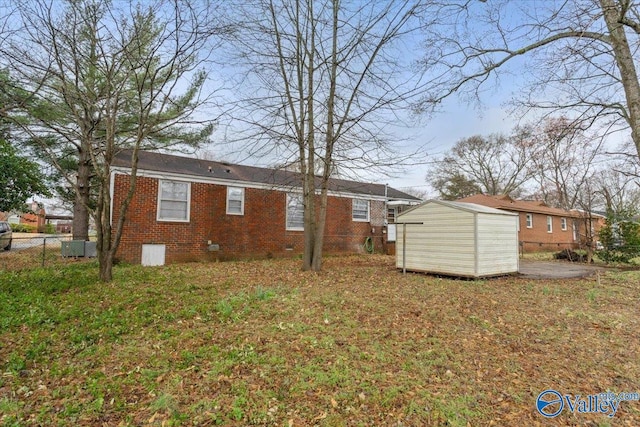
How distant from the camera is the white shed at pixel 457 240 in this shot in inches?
353

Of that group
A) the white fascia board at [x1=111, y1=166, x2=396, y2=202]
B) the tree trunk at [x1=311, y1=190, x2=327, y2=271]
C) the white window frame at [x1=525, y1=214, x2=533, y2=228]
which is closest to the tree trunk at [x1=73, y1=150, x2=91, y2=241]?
the white fascia board at [x1=111, y1=166, x2=396, y2=202]

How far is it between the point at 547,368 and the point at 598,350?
3.80 ft

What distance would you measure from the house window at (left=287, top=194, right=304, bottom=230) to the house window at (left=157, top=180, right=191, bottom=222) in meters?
4.34

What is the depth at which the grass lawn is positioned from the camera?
2816mm

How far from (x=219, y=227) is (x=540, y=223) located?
22822 mm

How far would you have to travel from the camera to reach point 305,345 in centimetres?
394

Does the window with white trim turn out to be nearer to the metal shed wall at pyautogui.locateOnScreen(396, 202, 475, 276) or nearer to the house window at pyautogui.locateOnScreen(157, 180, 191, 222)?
the metal shed wall at pyautogui.locateOnScreen(396, 202, 475, 276)

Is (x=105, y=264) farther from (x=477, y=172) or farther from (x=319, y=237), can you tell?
(x=477, y=172)

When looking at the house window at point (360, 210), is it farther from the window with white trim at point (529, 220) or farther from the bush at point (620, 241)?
the window with white trim at point (529, 220)

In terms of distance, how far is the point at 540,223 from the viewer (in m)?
23.5

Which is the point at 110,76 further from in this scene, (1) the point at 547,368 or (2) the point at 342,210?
(2) the point at 342,210

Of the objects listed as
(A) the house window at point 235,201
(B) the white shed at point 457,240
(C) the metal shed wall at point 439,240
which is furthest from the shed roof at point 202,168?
(B) the white shed at point 457,240

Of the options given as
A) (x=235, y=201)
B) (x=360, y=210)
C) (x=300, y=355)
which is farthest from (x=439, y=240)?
(x=235, y=201)

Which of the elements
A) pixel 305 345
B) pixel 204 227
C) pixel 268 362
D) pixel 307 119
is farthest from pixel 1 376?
pixel 204 227
